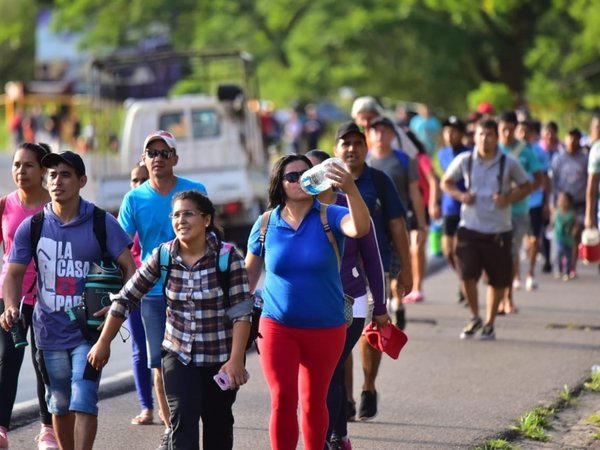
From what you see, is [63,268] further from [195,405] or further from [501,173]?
[501,173]

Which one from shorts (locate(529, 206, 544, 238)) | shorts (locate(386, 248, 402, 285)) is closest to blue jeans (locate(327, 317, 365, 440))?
shorts (locate(386, 248, 402, 285))

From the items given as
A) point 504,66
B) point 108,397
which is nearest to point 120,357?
point 108,397

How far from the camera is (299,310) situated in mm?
6078

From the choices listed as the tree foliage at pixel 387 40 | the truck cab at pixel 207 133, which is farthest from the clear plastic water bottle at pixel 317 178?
the tree foliage at pixel 387 40

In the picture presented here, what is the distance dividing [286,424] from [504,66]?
32058 millimetres

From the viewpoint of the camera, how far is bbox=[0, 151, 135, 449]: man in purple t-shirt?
6.38 m

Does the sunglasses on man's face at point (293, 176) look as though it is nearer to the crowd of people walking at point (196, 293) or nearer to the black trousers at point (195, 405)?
the crowd of people walking at point (196, 293)

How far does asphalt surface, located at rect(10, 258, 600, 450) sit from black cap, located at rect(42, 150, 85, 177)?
1744 mm

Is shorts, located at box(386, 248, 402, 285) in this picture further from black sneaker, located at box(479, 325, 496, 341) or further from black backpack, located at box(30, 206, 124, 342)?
black backpack, located at box(30, 206, 124, 342)

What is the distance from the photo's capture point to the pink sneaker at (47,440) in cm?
696

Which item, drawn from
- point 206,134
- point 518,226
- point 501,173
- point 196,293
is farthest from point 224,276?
point 206,134

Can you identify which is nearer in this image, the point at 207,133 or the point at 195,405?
the point at 195,405

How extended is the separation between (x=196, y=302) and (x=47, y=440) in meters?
1.63

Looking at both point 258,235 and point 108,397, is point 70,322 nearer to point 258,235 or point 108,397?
point 258,235
